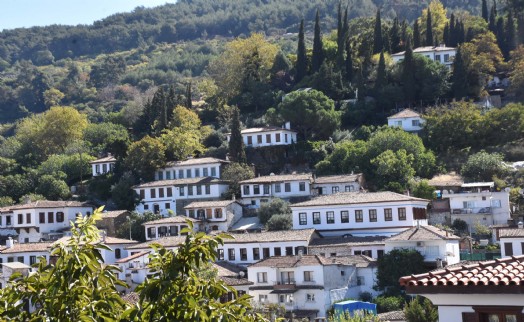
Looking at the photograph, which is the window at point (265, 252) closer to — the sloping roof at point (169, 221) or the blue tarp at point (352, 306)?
the sloping roof at point (169, 221)

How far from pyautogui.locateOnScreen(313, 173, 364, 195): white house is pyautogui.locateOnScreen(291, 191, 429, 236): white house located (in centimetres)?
484

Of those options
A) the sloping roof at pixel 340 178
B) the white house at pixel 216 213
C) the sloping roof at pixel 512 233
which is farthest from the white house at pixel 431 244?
the white house at pixel 216 213

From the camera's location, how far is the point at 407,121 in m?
88.6

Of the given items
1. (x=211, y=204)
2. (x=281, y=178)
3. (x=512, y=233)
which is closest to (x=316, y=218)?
(x=281, y=178)

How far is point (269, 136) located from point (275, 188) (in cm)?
1010

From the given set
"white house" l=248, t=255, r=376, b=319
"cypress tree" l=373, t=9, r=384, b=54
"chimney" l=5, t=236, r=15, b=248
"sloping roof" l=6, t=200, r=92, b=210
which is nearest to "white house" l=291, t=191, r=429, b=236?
"white house" l=248, t=255, r=376, b=319

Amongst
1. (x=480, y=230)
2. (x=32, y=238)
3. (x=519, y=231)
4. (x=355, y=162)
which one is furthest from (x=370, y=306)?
(x=32, y=238)

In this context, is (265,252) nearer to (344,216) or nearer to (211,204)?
(344,216)

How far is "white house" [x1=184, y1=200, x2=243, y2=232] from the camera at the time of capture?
252 ft

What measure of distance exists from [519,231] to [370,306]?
36.7 feet

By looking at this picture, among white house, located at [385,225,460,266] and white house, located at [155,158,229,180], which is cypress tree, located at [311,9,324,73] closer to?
white house, located at [155,158,229,180]

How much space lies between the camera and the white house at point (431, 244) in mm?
59875

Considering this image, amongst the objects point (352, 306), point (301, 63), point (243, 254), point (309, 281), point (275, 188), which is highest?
point (301, 63)

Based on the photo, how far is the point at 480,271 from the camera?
46.1ft
